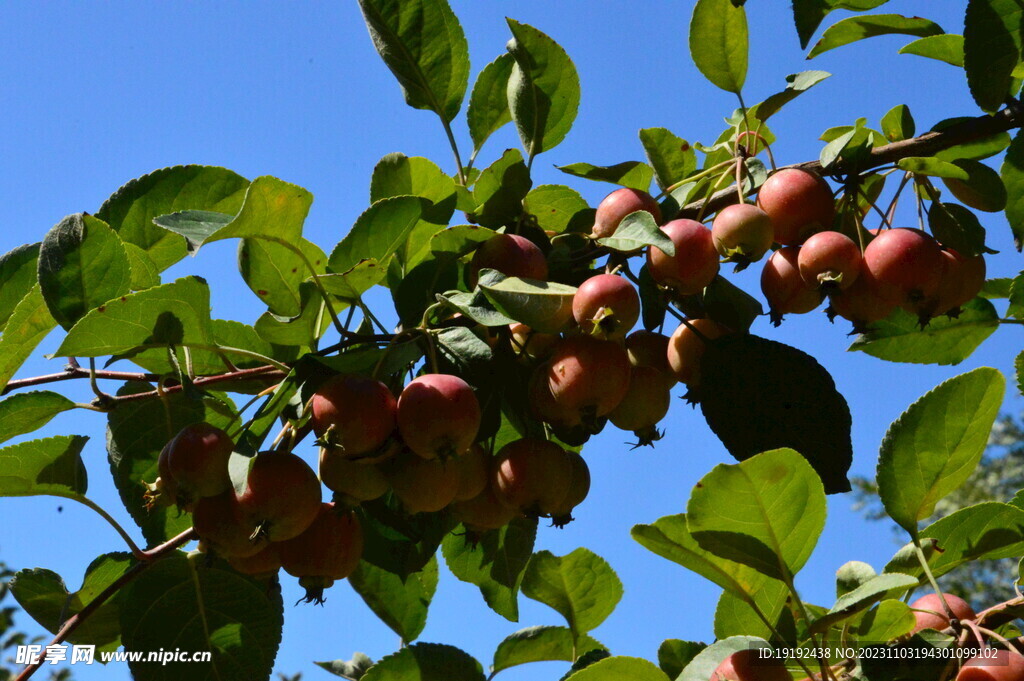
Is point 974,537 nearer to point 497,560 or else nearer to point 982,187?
point 982,187

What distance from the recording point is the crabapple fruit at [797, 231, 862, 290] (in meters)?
1.34

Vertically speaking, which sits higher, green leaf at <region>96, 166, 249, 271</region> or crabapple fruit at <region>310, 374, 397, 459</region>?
green leaf at <region>96, 166, 249, 271</region>

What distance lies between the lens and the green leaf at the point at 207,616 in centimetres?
154

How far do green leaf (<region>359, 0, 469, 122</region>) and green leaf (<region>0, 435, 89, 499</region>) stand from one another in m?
0.92

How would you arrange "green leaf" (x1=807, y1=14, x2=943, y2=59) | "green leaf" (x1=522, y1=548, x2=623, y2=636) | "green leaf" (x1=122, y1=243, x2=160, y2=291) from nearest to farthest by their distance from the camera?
"green leaf" (x1=122, y1=243, x2=160, y2=291), "green leaf" (x1=807, y1=14, x2=943, y2=59), "green leaf" (x1=522, y1=548, x2=623, y2=636)

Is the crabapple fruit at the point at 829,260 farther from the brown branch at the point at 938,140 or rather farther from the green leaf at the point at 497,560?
the green leaf at the point at 497,560

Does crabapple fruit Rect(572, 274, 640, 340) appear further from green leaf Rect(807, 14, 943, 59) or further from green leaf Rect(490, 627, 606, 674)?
green leaf Rect(490, 627, 606, 674)

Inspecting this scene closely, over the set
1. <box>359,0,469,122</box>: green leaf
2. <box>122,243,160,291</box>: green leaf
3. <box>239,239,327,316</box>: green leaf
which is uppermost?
<box>359,0,469,122</box>: green leaf

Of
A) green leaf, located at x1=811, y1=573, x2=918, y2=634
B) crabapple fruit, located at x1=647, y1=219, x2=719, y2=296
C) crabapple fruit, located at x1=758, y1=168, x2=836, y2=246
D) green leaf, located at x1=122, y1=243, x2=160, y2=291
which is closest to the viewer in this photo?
green leaf, located at x1=811, y1=573, x2=918, y2=634

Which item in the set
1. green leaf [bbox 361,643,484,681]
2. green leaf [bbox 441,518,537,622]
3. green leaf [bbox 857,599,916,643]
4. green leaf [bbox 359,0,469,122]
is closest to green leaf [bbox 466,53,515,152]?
green leaf [bbox 359,0,469,122]

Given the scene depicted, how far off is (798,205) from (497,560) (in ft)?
2.84

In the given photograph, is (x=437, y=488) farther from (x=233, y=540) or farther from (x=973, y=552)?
(x=973, y=552)

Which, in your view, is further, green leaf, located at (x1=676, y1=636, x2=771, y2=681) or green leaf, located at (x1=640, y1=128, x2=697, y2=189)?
green leaf, located at (x1=640, y1=128, x2=697, y2=189)

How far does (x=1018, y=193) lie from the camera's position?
1661 mm
